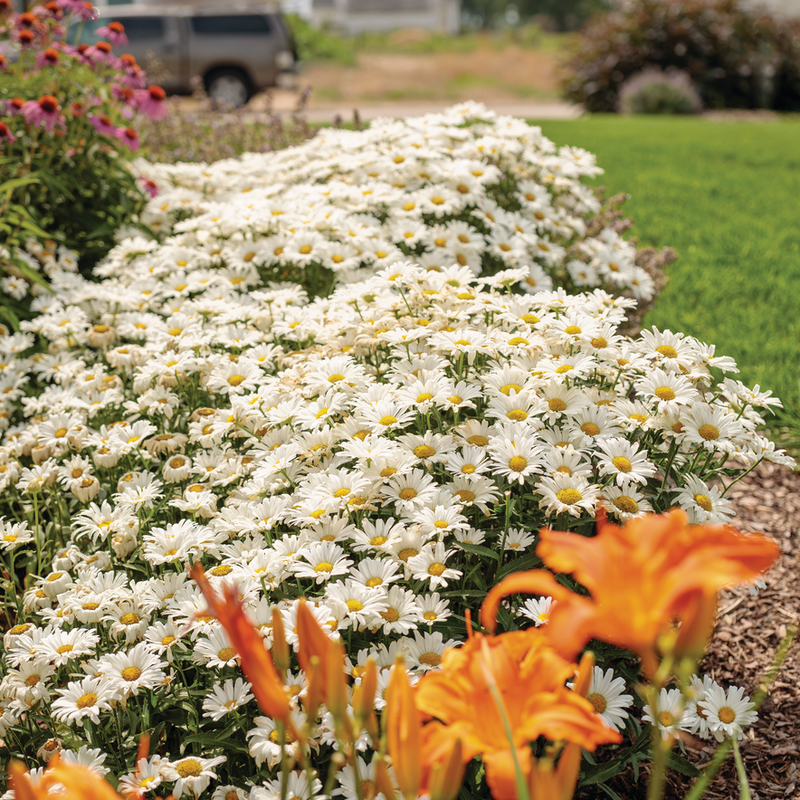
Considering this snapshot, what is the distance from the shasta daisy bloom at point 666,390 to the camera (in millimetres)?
1920

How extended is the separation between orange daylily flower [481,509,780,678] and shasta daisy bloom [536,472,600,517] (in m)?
0.95

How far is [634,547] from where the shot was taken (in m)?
0.75

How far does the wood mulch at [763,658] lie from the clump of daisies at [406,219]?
1.20m

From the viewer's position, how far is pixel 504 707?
0.85 meters

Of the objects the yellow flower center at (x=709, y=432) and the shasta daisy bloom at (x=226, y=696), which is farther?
the yellow flower center at (x=709, y=432)

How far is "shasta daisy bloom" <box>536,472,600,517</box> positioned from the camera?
1723mm

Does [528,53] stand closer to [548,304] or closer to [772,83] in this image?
[772,83]

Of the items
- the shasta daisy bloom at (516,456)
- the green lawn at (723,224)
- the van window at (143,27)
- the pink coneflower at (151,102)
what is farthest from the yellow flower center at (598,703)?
the van window at (143,27)

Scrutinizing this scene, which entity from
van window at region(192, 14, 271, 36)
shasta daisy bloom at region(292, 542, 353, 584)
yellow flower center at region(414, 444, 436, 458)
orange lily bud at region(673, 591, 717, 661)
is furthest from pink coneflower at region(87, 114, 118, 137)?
van window at region(192, 14, 271, 36)

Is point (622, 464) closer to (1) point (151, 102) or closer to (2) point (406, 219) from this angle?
(2) point (406, 219)

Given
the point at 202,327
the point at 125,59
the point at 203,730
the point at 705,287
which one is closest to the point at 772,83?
the point at 705,287

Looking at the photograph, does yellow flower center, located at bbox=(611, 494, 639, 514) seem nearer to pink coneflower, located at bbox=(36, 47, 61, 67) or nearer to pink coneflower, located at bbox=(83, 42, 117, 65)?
pink coneflower, located at bbox=(36, 47, 61, 67)

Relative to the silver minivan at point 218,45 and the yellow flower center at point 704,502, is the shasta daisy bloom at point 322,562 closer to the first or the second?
the yellow flower center at point 704,502

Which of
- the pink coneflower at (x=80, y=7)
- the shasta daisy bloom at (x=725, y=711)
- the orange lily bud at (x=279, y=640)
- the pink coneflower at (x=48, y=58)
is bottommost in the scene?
the shasta daisy bloom at (x=725, y=711)
